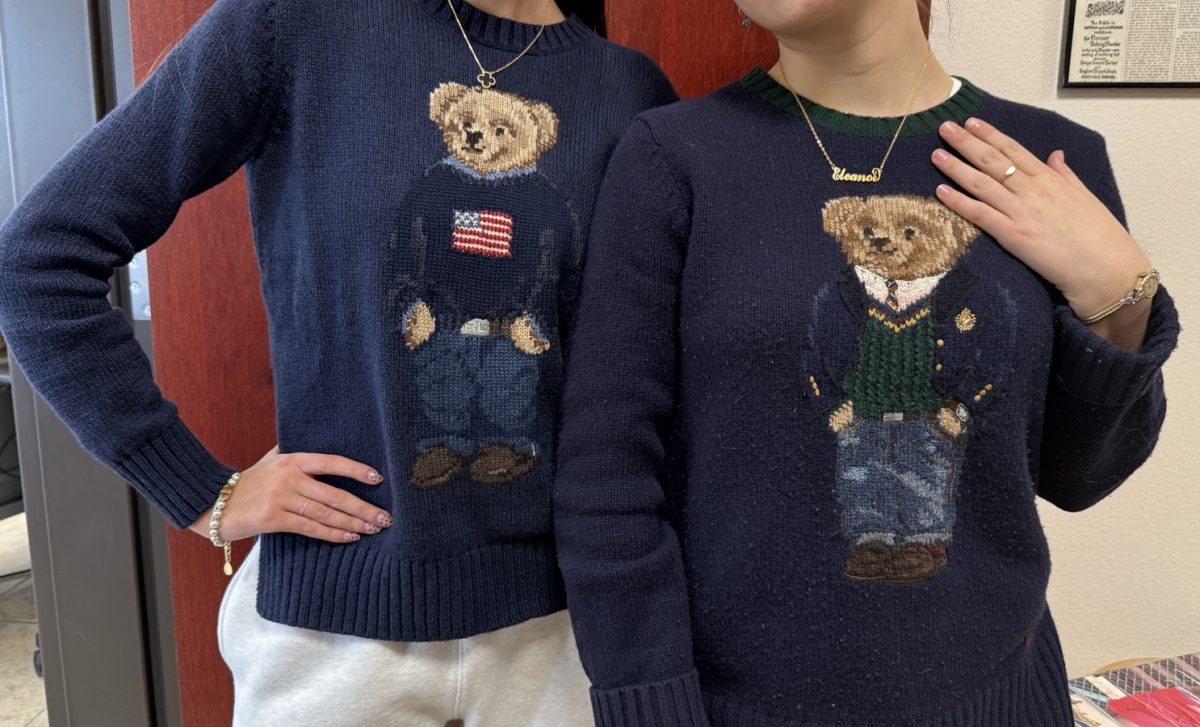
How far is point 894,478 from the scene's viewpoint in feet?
2.32

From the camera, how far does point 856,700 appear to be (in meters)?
0.71

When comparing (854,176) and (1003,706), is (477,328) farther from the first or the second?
(1003,706)

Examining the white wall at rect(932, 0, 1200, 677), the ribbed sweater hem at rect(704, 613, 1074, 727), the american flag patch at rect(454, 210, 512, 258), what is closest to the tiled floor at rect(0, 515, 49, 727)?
the american flag patch at rect(454, 210, 512, 258)

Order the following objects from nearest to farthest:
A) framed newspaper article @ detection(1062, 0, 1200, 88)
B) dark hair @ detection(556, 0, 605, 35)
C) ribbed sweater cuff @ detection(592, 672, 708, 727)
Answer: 1. ribbed sweater cuff @ detection(592, 672, 708, 727)
2. dark hair @ detection(556, 0, 605, 35)
3. framed newspaper article @ detection(1062, 0, 1200, 88)

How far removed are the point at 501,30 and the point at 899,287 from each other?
48 centimetres

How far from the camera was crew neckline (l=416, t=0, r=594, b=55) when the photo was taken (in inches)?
32.0

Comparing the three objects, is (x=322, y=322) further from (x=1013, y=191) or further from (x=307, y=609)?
(x=1013, y=191)

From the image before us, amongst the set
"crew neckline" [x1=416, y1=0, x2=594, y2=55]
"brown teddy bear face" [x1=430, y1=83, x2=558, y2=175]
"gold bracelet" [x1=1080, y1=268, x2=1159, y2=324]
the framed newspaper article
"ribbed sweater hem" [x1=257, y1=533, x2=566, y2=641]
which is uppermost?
the framed newspaper article

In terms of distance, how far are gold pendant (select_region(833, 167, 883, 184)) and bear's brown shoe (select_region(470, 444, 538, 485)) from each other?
1.33 ft

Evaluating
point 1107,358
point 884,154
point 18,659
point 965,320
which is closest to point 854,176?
point 884,154

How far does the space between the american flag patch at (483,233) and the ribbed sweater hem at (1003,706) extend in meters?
0.47

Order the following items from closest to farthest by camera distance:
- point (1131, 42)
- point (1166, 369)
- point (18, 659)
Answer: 1. point (1131, 42)
2. point (1166, 369)
3. point (18, 659)

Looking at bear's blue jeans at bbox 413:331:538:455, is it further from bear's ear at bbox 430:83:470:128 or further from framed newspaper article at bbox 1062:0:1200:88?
framed newspaper article at bbox 1062:0:1200:88

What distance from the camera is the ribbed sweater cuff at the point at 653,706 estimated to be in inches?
26.2
